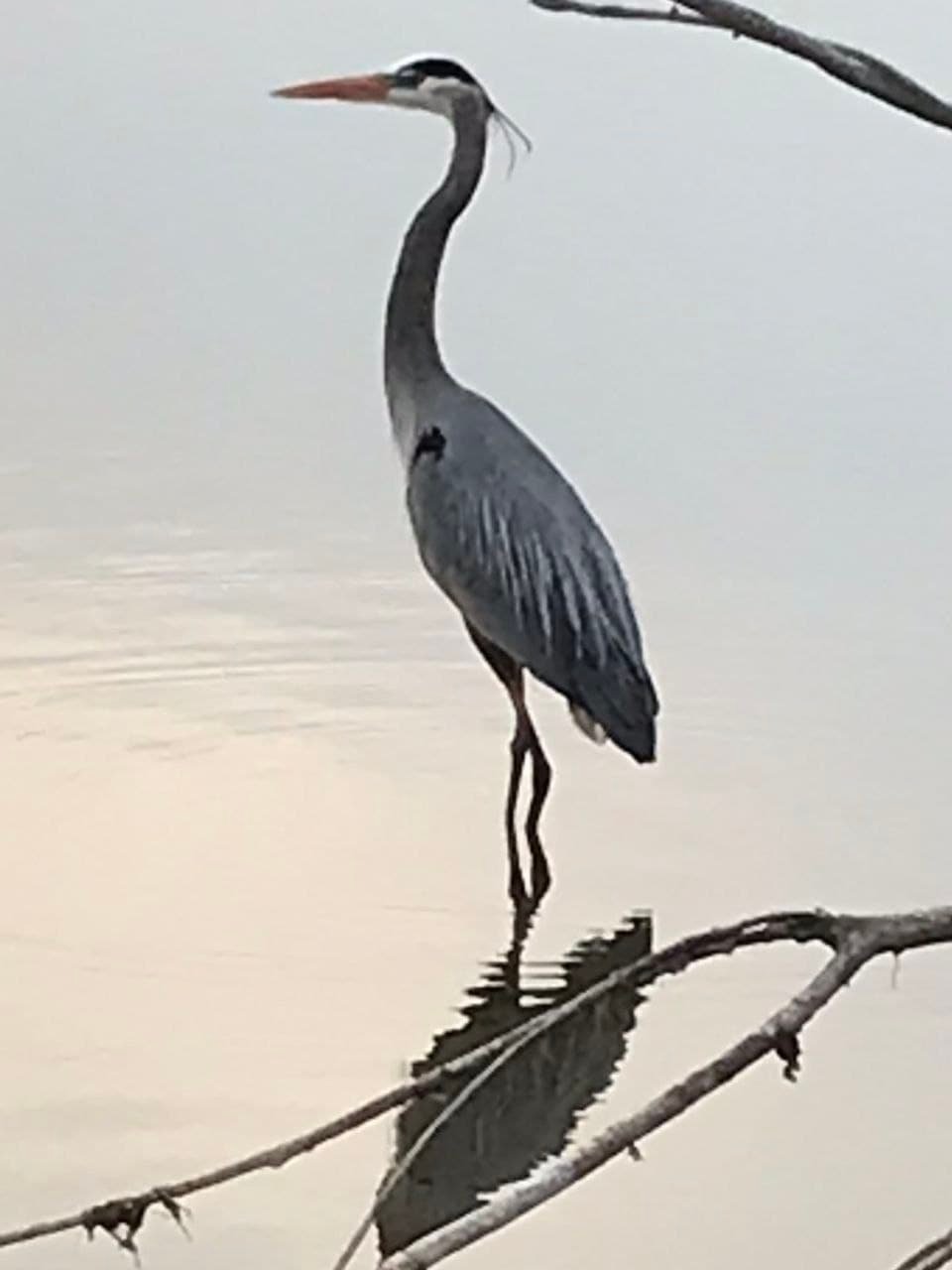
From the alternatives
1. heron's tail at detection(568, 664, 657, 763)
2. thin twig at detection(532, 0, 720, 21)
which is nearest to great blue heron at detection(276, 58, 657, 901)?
heron's tail at detection(568, 664, 657, 763)

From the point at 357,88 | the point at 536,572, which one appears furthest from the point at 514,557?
the point at 357,88

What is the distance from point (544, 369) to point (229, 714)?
153 centimetres

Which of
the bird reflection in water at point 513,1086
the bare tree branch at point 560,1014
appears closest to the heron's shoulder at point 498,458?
the bird reflection in water at point 513,1086

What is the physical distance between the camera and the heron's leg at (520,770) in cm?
234

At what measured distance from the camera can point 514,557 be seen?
2543 mm

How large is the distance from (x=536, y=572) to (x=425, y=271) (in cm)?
43

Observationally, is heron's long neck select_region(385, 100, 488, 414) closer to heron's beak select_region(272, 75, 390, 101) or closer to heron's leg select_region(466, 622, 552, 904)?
heron's beak select_region(272, 75, 390, 101)

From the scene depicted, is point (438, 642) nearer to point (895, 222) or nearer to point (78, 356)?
point (78, 356)

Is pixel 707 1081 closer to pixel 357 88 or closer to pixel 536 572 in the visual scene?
pixel 536 572

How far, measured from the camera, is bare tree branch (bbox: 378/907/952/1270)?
510 mm

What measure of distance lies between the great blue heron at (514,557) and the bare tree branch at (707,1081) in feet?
5.62

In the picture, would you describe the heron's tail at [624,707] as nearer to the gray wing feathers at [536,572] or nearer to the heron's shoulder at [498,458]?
the gray wing feathers at [536,572]

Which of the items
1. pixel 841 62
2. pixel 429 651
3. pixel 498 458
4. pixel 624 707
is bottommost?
pixel 429 651

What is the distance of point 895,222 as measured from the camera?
5.05 meters
